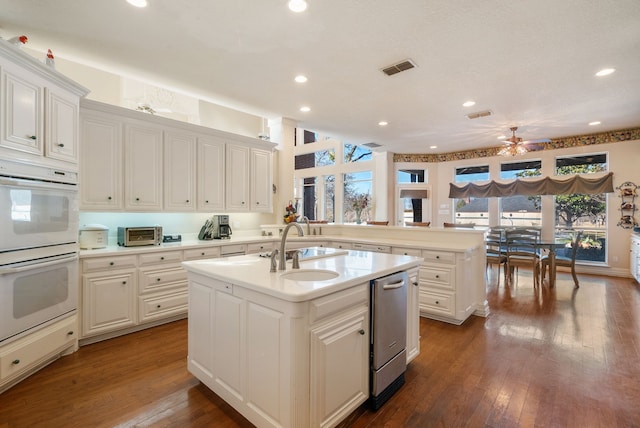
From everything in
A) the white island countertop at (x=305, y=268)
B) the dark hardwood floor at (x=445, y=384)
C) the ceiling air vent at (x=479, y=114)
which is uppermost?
the ceiling air vent at (x=479, y=114)

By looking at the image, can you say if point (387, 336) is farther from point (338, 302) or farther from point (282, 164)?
point (282, 164)

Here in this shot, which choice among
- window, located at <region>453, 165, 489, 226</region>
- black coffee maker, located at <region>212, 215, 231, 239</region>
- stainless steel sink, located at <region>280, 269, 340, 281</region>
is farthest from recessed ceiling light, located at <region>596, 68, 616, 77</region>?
black coffee maker, located at <region>212, 215, 231, 239</region>

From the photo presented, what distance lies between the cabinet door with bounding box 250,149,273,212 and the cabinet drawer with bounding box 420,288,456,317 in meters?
2.73

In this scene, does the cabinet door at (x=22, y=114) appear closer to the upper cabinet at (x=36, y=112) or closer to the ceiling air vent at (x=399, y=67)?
the upper cabinet at (x=36, y=112)

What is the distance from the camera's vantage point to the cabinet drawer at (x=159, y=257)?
3.09 m

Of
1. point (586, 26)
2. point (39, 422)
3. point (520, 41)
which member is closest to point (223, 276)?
point (39, 422)

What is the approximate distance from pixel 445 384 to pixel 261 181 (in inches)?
→ 144

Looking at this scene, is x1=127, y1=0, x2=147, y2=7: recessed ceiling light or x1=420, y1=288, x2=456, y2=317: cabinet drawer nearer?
x1=127, y1=0, x2=147, y2=7: recessed ceiling light

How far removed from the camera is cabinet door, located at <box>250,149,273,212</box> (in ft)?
15.0

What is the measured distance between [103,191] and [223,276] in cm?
224

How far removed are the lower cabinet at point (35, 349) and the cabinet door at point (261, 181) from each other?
262 centimetres

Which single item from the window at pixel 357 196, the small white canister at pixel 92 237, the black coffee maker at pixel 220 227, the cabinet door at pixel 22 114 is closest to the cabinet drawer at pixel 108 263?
the small white canister at pixel 92 237

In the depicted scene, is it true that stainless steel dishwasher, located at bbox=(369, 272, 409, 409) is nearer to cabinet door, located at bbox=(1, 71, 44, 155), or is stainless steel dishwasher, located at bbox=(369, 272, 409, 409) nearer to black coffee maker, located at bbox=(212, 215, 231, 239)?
cabinet door, located at bbox=(1, 71, 44, 155)

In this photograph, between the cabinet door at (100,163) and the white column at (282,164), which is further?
the white column at (282,164)
